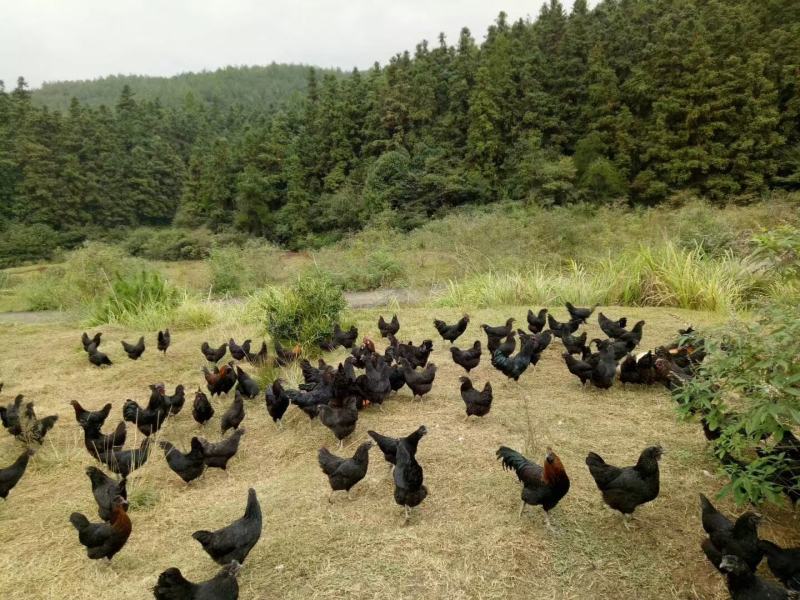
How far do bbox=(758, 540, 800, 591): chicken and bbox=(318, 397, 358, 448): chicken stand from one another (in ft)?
10.7

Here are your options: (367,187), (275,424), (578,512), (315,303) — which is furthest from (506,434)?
(367,187)

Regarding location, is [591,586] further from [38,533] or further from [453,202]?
Answer: [453,202]

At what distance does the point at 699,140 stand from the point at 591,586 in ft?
104

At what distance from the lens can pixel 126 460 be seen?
Answer: 465cm

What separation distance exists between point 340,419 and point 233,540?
172 centimetres

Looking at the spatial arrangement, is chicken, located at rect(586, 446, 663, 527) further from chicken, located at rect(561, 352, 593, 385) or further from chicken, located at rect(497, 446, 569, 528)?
chicken, located at rect(561, 352, 593, 385)

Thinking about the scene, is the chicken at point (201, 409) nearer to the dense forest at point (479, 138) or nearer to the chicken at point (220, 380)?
the chicken at point (220, 380)

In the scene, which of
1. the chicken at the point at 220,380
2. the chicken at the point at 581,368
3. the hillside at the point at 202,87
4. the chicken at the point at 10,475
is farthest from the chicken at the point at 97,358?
the hillside at the point at 202,87

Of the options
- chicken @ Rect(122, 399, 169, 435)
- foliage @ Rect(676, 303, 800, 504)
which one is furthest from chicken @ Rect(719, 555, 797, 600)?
chicken @ Rect(122, 399, 169, 435)

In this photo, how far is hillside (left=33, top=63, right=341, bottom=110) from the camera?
323 ft

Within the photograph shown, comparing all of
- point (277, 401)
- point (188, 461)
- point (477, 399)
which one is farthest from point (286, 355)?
point (477, 399)

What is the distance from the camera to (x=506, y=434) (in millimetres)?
4879

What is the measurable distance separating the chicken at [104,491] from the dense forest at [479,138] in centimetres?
2763

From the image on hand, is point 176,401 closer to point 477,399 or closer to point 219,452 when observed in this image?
point 219,452
